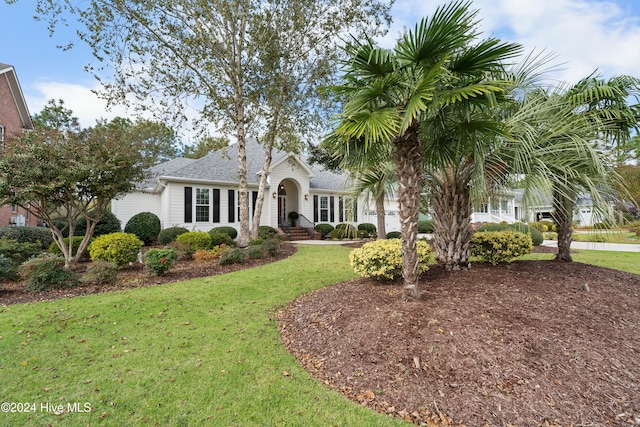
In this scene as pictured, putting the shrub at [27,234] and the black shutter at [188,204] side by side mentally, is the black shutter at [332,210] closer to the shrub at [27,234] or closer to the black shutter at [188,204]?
the black shutter at [188,204]

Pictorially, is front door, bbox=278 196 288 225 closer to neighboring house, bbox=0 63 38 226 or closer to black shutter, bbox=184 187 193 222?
black shutter, bbox=184 187 193 222

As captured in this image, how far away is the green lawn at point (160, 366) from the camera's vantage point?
254 centimetres

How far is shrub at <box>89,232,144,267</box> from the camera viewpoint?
7906 mm

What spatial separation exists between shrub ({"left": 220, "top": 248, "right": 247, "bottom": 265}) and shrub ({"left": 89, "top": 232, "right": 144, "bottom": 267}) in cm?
241

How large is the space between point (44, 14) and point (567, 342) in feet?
48.9

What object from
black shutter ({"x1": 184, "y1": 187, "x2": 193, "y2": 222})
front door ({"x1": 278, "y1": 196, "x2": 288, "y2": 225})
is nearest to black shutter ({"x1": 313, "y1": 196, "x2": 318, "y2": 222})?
front door ({"x1": 278, "y1": 196, "x2": 288, "y2": 225})

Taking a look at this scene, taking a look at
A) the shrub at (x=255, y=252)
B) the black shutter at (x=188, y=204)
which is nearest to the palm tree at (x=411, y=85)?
the shrub at (x=255, y=252)

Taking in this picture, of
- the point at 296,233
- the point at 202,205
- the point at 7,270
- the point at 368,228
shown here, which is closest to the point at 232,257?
the point at 7,270

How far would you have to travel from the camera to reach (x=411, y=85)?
380cm

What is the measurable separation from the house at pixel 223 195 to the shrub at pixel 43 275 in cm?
754

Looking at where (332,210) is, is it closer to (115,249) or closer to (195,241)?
(195,241)

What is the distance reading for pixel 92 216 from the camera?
370 inches

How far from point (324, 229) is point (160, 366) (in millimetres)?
15400

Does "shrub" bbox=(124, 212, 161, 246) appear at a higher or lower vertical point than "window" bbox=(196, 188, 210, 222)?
lower
